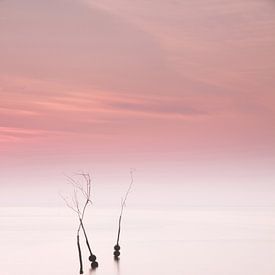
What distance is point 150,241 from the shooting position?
162 inches

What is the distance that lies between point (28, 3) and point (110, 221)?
1763 millimetres

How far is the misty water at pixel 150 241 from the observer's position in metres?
3.55

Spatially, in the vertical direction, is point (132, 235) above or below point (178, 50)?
below

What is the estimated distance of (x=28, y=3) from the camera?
3436 millimetres

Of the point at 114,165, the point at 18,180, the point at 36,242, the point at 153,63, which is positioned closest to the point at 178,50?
the point at 153,63

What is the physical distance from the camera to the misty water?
355 centimetres

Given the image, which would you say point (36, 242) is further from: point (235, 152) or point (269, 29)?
point (269, 29)

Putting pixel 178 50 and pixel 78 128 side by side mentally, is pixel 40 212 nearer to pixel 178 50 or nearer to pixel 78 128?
pixel 78 128

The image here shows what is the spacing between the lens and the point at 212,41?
3.52m

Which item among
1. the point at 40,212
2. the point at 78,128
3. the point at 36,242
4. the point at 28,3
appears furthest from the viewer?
the point at 40,212

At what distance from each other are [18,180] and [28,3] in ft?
3.35

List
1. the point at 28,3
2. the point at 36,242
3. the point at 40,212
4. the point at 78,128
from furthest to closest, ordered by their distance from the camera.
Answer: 1. the point at 40,212
2. the point at 36,242
3. the point at 78,128
4. the point at 28,3

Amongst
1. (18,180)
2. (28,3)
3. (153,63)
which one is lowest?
(18,180)

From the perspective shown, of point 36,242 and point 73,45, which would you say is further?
point 36,242
